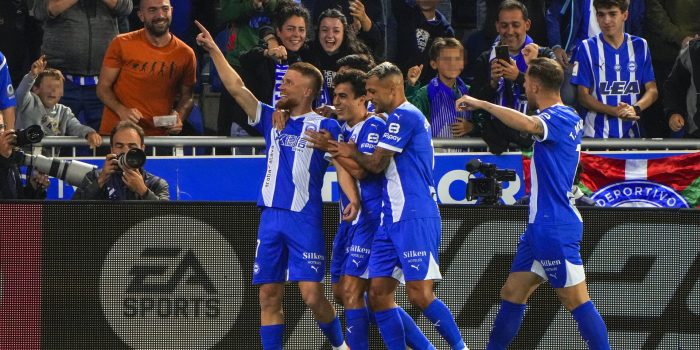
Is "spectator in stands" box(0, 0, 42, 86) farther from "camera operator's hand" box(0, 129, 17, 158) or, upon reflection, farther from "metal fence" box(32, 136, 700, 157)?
"camera operator's hand" box(0, 129, 17, 158)

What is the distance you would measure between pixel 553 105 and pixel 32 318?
4.32 m

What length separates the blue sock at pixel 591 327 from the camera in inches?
416

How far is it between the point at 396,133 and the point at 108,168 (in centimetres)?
241

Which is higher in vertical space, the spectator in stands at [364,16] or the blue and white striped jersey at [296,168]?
the spectator in stands at [364,16]

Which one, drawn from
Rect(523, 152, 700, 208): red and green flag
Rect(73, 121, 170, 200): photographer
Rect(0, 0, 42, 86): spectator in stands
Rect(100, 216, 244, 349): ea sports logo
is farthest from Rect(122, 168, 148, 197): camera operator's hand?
Rect(523, 152, 700, 208): red and green flag

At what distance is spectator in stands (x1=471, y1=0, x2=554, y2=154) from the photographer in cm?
1242

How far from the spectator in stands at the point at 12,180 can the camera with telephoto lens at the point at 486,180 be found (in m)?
3.49

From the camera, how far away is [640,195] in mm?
12750

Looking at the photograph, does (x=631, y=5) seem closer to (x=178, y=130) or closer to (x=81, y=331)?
(x=178, y=130)

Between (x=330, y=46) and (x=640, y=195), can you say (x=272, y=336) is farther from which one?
(x=640, y=195)

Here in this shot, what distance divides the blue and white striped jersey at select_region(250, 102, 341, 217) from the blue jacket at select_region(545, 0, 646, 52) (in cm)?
416

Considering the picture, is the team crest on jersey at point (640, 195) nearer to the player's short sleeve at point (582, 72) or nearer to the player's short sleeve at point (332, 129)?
the player's short sleeve at point (582, 72)

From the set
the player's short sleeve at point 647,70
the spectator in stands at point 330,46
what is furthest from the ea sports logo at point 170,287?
the player's short sleeve at point 647,70

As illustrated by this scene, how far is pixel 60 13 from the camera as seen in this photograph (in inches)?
533
